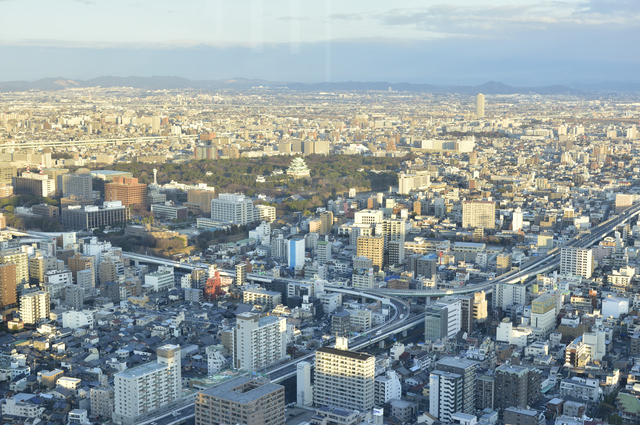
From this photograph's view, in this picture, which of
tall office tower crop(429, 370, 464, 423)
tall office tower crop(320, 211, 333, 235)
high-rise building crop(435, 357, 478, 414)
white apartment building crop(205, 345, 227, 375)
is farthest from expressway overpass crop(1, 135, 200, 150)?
tall office tower crop(429, 370, 464, 423)

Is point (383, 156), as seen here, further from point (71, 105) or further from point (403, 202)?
point (71, 105)

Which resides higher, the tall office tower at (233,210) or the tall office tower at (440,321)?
the tall office tower at (233,210)

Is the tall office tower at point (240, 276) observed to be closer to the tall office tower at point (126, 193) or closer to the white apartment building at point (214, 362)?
the white apartment building at point (214, 362)

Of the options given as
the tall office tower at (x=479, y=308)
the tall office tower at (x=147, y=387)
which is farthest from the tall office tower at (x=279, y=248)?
the tall office tower at (x=147, y=387)

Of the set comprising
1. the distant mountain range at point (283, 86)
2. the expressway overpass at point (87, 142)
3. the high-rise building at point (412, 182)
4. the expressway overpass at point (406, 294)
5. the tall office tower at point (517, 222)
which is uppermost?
the distant mountain range at point (283, 86)

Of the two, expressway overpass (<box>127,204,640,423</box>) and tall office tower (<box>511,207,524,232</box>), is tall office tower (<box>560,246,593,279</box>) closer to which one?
expressway overpass (<box>127,204,640,423</box>)

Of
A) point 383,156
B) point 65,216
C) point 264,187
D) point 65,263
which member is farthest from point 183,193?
point 383,156

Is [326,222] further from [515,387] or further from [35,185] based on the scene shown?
[515,387]
